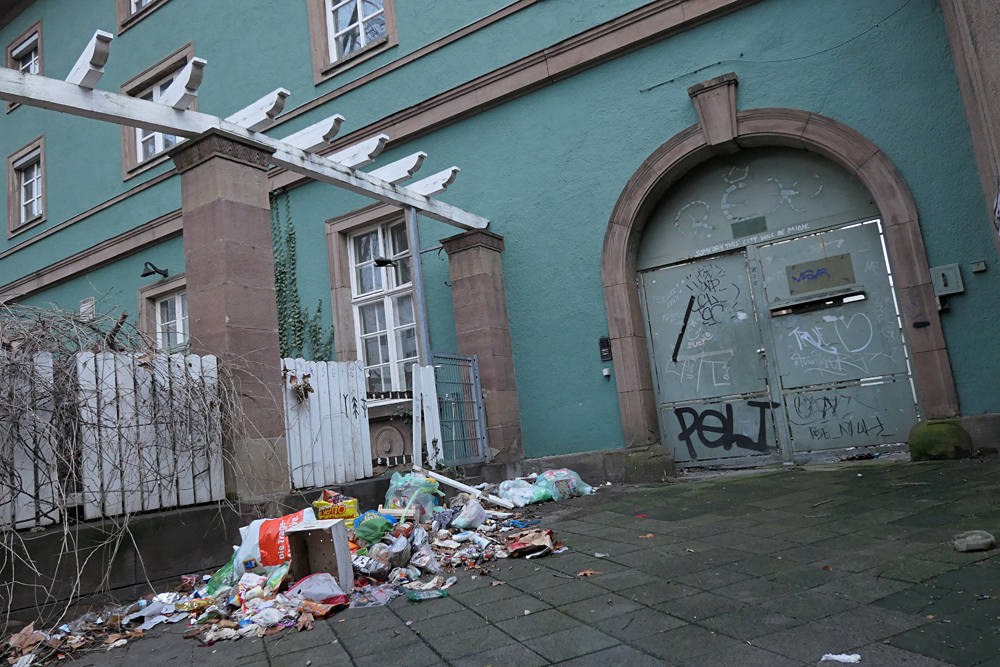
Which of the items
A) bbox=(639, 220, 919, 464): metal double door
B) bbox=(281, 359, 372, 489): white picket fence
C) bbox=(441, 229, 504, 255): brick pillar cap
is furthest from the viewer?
bbox=(441, 229, 504, 255): brick pillar cap

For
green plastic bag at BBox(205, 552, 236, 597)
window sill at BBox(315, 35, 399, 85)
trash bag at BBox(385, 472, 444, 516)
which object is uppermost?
window sill at BBox(315, 35, 399, 85)

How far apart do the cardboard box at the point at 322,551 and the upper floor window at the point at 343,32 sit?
776 centimetres

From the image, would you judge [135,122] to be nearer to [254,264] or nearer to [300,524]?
[254,264]

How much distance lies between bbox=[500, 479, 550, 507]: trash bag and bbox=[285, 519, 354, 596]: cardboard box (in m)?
2.57

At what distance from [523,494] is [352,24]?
7596 mm

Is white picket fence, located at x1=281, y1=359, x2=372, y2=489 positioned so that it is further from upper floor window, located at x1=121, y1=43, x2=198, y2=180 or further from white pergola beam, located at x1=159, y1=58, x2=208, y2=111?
upper floor window, located at x1=121, y1=43, x2=198, y2=180

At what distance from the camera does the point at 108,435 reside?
4.18 m

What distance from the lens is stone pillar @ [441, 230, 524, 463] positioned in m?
8.16

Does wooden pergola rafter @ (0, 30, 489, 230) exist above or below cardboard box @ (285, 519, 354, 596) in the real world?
above

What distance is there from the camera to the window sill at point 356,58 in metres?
9.76

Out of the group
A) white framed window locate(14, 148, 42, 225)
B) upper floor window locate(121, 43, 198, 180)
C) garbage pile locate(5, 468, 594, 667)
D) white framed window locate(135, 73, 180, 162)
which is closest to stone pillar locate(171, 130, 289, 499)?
garbage pile locate(5, 468, 594, 667)

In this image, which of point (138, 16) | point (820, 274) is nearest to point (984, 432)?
point (820, 274)

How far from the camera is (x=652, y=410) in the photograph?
312 inches

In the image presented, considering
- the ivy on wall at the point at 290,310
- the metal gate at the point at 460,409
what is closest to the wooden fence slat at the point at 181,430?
A: the metal gate at the point at 460,409
